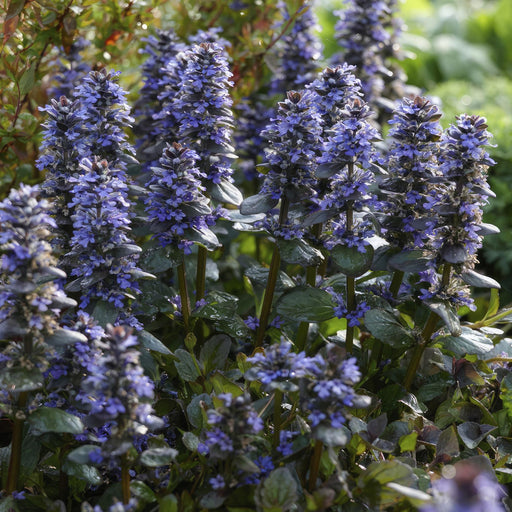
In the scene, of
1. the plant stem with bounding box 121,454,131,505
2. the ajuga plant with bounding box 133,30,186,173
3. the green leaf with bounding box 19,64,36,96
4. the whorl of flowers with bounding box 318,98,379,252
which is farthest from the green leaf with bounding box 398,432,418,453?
the green leaf with bounding box 19,64,36,96

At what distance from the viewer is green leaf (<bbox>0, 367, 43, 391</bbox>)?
1.88 m

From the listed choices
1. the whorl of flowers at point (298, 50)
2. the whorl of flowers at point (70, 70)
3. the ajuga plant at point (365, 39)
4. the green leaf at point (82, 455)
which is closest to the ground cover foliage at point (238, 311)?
the green leaf at point (82, 455)

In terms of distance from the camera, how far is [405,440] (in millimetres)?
2186

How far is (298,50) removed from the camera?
385 centimetres

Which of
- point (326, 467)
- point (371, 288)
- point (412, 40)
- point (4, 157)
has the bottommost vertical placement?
point (326, 467)

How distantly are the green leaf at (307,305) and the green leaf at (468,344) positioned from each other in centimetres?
46

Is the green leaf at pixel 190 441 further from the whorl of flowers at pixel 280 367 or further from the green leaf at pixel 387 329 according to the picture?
the green leaf at pixel 387 329

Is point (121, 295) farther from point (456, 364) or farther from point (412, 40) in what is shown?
point (412, 40)

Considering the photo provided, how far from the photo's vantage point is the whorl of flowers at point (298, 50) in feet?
12.5

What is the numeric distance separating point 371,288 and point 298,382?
34.8 inches

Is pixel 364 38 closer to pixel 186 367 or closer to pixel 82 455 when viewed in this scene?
pixel 186 367

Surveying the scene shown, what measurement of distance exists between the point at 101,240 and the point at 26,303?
0.38 meters

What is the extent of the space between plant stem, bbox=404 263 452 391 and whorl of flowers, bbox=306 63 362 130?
74 cm

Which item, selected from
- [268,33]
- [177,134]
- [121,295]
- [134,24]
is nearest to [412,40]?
[268,33]
